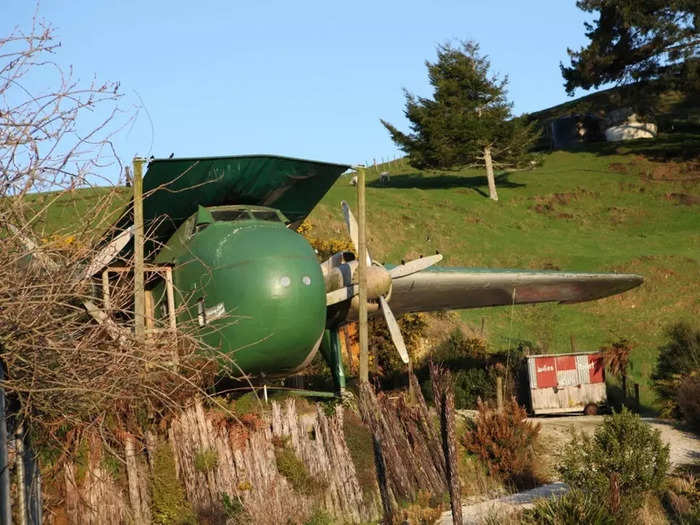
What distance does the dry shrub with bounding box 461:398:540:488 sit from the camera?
18.3m

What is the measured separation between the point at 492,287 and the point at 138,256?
1442 cm

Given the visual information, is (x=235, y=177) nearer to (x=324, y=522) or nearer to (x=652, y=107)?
(x=324, y=522)

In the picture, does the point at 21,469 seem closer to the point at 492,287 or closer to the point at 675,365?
the point at 492,287

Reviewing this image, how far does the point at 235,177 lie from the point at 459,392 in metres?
10.7

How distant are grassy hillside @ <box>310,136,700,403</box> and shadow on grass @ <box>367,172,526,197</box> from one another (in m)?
0.19

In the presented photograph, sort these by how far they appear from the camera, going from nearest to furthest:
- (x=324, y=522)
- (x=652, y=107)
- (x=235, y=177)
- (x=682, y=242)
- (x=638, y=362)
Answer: (x=324, y=522) → (x=235, y=177) → (x=638, y=362) → (x=682, y=242) → (x=652, y=107)

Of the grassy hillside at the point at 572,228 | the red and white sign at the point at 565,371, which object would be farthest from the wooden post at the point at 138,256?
the grassy hillside at the point at 572,228

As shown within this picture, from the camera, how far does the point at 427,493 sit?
15.1 meters

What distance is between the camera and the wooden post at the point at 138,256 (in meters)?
10.1

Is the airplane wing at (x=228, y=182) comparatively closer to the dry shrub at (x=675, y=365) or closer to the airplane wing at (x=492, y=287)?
the airplane wing at (x=492, y=287)

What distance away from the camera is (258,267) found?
52.7 feet

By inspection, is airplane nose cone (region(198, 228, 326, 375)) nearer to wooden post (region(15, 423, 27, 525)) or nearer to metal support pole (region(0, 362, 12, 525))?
wooden post (region(15, 423, 27, 525))

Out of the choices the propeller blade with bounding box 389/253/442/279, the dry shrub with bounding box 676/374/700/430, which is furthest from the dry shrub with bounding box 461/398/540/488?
the dry shrub with bounding box 676/374/700/430

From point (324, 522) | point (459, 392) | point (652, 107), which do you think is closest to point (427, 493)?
point (324, 522)
